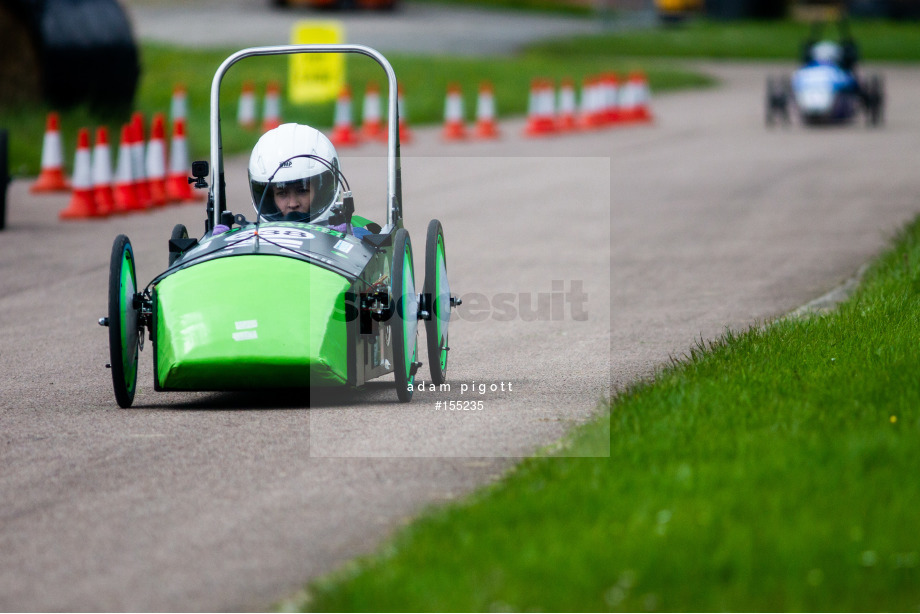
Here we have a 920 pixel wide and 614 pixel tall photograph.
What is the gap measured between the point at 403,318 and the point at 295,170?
113cm

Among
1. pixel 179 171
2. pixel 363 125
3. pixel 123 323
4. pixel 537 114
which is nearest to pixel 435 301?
pixel 123 323

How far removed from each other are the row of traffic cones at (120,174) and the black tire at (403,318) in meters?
8.36

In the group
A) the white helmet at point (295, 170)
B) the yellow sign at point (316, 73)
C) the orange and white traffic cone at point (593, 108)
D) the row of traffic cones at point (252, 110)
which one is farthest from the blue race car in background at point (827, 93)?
the white helmet at point (295, 170)

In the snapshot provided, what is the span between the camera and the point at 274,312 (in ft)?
21.0

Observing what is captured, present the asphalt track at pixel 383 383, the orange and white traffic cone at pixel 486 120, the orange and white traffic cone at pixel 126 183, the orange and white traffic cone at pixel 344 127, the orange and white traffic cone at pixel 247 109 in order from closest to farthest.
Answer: the asphalt track at pixel 383 383 < the orange and white traffic cone at pixel 126 183 < the orange and white traffic cone at pixel 344 127 < the orange and white traffic cone at pixel 486 120 < the orange and white traffic cone at pixel 247 109

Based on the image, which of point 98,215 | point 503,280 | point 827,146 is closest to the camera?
point 503,280

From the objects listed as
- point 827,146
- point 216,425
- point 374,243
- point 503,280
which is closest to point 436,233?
point 374,243

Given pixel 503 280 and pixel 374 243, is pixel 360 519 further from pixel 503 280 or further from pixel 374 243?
pixel 503 280

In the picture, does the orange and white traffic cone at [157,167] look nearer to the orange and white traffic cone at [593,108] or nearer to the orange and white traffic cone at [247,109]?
the orange and white traffic cone at [247,109]

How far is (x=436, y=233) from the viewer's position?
7.01 meters

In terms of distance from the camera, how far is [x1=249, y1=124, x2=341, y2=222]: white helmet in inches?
284

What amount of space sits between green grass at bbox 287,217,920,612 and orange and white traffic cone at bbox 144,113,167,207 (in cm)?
1018

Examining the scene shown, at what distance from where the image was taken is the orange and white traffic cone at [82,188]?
14461 mm

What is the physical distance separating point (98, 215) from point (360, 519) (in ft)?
34.1
